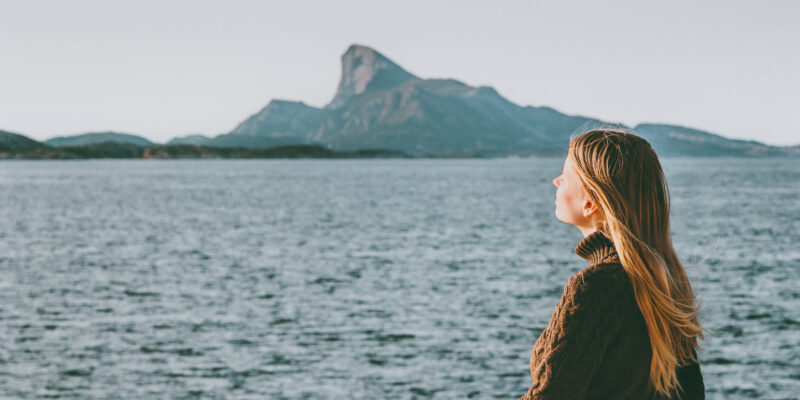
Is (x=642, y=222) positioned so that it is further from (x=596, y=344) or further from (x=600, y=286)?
(x=596, y=344)

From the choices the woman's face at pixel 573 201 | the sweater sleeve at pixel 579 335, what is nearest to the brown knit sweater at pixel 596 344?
the sweater sleeve at pixel 579 335

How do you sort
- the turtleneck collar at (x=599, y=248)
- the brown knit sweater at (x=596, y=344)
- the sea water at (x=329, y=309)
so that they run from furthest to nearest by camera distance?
the sea water at (x=329, y=309) < the turtleneck collar at (x=599, y=248) < the brown knit sweater at (x=596, y=344)

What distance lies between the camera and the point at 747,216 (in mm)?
67562

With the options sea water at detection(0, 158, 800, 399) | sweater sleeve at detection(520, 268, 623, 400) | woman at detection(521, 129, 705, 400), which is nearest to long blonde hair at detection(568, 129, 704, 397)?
woman at detection(521, 129, 705, 400)

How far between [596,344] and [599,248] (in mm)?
413

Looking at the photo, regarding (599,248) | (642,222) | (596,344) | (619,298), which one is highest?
(642,222)

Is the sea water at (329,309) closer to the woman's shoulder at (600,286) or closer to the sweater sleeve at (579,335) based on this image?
the woman's shoulder at (600,286)

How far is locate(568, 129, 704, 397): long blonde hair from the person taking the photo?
271 centimetres

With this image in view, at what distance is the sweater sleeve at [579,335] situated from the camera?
2.64 m

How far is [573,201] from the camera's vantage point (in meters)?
2.94

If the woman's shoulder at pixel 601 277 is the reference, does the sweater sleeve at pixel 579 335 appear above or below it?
below

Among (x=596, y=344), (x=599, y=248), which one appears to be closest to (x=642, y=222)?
(x=599, y=248)

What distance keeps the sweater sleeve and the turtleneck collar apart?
0.14 metres

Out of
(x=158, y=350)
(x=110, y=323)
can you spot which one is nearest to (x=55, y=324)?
(x=110, y=323)
